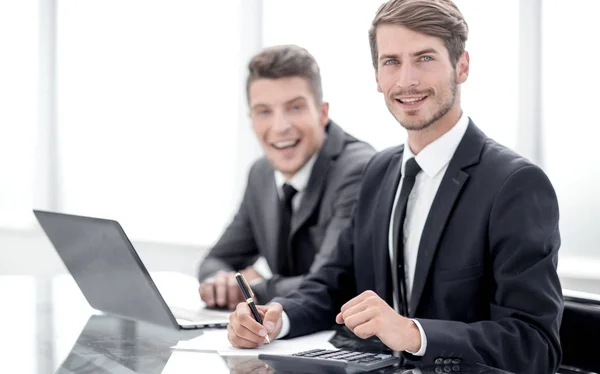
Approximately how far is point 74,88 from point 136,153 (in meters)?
0.93

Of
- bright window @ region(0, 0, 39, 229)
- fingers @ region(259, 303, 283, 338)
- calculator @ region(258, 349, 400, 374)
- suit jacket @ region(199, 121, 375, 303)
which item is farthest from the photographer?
bright window @ region(0, 0, 39, 229)

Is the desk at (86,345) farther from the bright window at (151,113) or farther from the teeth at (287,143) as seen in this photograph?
the bright window at (151,113)

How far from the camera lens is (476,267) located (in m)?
2.03

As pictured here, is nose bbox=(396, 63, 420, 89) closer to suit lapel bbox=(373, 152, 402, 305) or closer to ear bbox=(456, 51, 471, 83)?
ear bbox=(456, 51, 471, 83)

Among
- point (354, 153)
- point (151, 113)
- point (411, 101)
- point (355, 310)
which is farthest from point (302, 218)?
point (151, 113)

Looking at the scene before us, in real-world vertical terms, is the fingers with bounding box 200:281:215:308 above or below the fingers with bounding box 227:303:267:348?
below

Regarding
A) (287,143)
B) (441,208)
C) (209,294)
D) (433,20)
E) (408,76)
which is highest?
(433,20)

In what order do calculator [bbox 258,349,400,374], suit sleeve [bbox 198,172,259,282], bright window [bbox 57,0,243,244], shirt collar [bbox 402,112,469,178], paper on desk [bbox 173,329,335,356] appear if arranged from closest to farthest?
calculator [bbox 258,349,400,374] < paper on desk [bbox 173,329,335,356] < shirt collar [bbox 402,112,469,178] < suit sleeve [bbox 198,172,259,282] < bright window [bbox 57,0,243,244]

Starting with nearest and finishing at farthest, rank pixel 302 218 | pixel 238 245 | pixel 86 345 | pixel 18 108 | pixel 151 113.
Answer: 1. pixel 86 345
2. pixel 302 218
3. pixel 238 245
4. pixel 151 113
5. pixel 18 108

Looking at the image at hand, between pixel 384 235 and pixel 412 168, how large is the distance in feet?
0.66

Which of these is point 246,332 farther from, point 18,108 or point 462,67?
point 18,108

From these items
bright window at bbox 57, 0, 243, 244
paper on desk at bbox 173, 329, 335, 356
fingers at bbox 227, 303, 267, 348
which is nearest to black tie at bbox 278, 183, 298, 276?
paper on desk at bbox 173, 329, 335, 356

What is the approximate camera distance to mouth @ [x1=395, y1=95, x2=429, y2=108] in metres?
2.14

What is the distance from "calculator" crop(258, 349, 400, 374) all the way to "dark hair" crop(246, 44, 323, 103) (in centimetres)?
140
